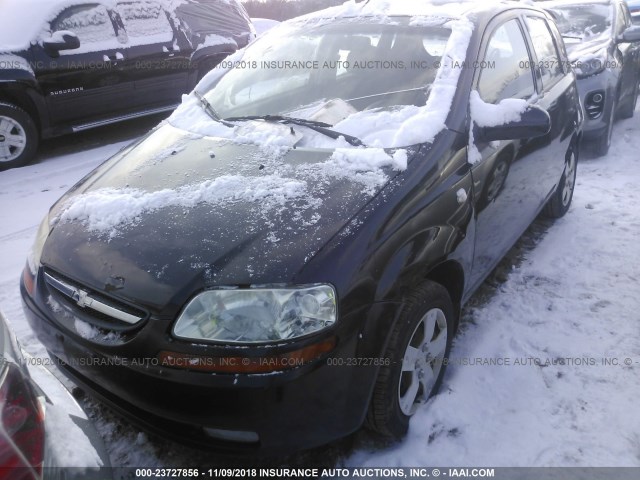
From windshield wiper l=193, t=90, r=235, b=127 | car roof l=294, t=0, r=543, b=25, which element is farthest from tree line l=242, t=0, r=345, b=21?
windshield wiper l=193, t=90, r=235, b=127

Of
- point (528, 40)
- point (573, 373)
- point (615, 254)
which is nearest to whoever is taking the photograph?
point (573, 373)

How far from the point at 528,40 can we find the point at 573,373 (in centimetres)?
203

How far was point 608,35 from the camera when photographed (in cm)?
571

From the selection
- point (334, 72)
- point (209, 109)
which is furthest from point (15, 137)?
point (334, 72)

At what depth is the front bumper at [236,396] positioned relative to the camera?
1550 millimetres

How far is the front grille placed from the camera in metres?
1.65

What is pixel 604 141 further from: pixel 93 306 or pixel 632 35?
pixel 93 306

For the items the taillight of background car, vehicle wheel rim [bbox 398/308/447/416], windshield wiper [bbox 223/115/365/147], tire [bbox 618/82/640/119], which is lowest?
tire [bbox 618/82/640/119]

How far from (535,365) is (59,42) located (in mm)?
5430

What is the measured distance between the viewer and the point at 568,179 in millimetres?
3963

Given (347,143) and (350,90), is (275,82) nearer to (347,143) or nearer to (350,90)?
(350,90)

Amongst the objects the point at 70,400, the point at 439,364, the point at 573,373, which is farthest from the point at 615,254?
the point at 70,400

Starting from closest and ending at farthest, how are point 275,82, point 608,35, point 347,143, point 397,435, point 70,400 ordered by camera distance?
point 70,400, point 397,435, point 347,143, point 275,82, point 608,35

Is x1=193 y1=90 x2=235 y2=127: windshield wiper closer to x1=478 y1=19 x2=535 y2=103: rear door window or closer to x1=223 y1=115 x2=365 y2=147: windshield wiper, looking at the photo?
x1=223 y1=115 x2=365 y2=147: windshield wiper
